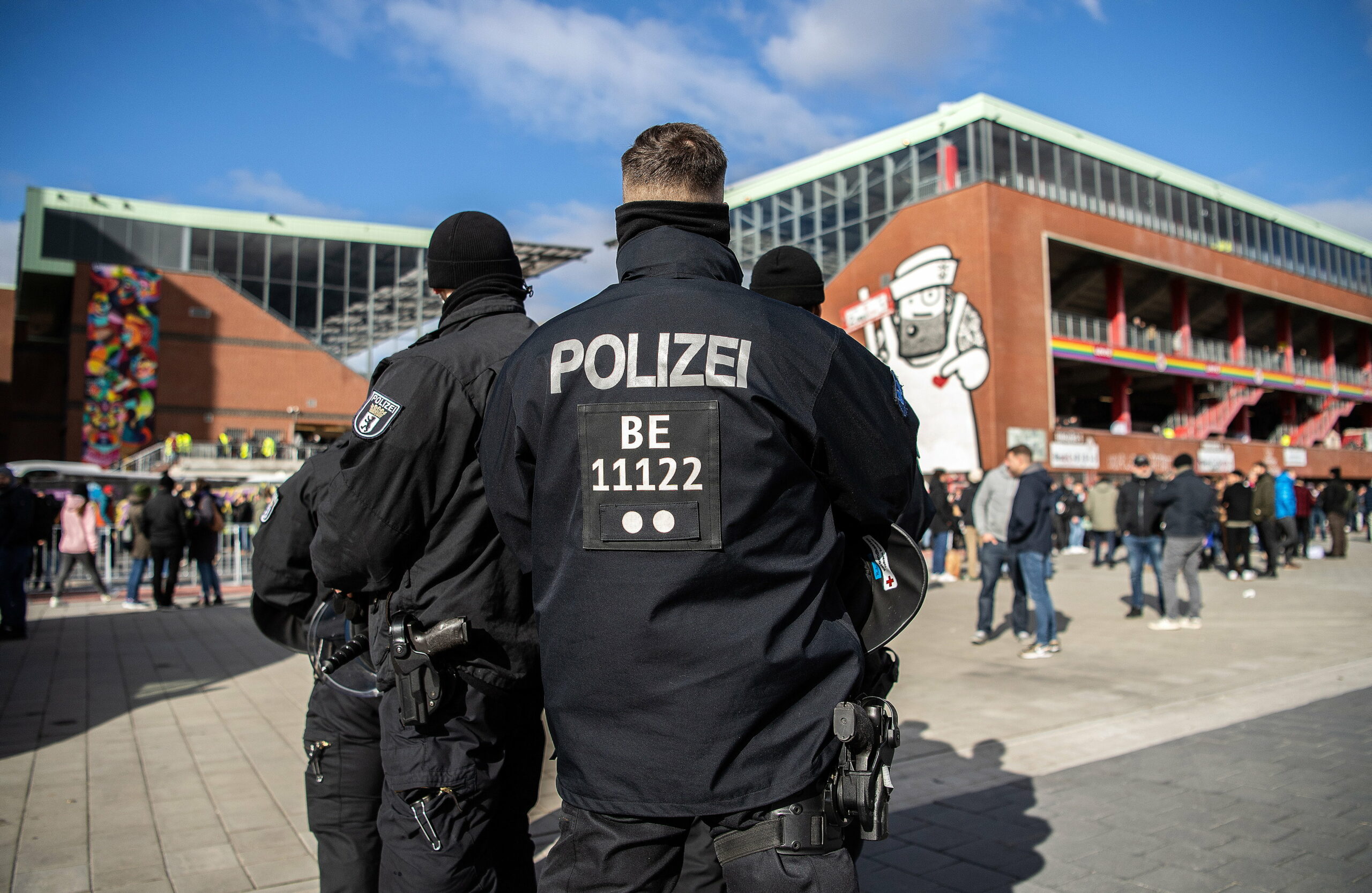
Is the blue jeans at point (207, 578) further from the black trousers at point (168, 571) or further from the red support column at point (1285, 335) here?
the red support column at point (1285, 335)

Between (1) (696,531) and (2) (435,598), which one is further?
(2) (435,598)

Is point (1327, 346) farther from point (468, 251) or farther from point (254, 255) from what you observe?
point (468, 251)

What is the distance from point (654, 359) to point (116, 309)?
41.1m

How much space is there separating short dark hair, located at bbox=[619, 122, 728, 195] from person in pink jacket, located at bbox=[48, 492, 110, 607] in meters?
13.6

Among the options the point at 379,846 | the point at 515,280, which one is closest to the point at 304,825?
the point at 379,846

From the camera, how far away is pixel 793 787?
62.9 inches

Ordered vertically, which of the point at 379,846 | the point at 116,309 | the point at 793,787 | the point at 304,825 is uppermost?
the point at 116,309

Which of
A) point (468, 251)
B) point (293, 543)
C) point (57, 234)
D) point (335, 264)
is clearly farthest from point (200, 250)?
point (468, 251)

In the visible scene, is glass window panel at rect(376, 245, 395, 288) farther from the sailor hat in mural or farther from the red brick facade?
the sailor hat in mural

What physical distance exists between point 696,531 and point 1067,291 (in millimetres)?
37767

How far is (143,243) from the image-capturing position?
3784cm

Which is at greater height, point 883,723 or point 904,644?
point 883,723

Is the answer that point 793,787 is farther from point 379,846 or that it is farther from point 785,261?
point 785,261

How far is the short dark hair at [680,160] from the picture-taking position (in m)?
1.94
